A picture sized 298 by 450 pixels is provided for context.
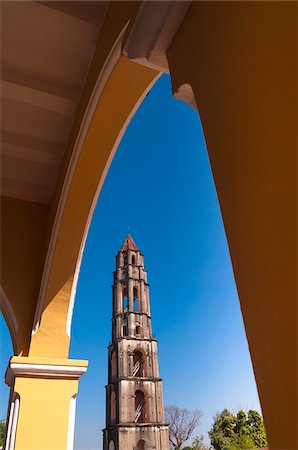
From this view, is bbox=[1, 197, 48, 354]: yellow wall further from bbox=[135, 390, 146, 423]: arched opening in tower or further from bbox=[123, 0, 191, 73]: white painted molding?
bbox=[135, 390, 146, 423]: arched opening in tower

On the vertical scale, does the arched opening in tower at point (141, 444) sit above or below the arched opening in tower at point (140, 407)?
below

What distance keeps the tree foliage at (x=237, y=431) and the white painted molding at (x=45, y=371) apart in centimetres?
3841

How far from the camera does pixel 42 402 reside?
2.42m

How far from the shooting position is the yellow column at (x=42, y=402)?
231cm

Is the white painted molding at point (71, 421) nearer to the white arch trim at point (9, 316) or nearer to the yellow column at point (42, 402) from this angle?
the yellow column at point (42, 402)

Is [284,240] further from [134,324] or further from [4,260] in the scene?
[134,324]

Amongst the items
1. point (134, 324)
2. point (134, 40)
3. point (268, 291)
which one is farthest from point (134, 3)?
point (134, 324)

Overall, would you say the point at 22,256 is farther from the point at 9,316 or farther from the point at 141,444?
the point at 141,444

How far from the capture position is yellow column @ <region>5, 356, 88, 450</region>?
2.31 metres

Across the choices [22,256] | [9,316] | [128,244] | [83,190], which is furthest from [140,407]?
[83,190]

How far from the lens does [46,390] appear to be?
2457 mm

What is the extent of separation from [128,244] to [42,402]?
3822 centimetres

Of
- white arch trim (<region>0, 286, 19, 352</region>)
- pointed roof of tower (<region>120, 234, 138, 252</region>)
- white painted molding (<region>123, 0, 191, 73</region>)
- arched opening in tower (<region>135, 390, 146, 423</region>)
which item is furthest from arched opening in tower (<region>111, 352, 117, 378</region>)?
white painted molding (<region>123, 0, 191, 73</region>)

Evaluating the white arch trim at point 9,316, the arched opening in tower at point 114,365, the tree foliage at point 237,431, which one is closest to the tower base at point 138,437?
the arched opening in tower at point 114,365
